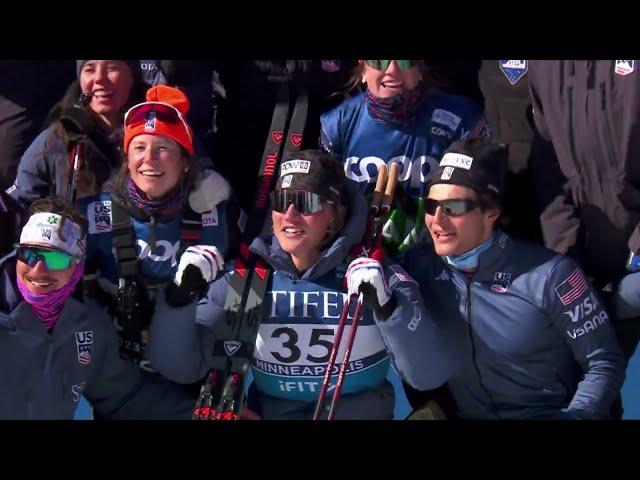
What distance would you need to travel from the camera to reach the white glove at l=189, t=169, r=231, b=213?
639 centimetres

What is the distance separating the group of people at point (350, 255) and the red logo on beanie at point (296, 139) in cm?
6

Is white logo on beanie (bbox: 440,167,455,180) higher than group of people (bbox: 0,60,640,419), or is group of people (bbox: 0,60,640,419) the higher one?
white logo on beanie (bbox: 440,167,455,180)

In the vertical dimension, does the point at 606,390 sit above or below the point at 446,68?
below

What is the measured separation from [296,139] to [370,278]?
3.89 ft

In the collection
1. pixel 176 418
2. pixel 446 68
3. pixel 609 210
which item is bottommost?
→ pixel 176 418

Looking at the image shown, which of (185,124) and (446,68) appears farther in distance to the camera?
(446,68)

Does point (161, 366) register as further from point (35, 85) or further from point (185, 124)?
point (35, 85)

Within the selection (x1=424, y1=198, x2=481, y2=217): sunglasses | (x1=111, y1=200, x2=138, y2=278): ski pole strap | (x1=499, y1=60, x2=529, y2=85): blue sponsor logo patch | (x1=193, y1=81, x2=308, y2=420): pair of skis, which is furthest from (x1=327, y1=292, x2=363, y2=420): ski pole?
(x1=499, y1=60, x2=529, y2=85): blue sponsor logo patch

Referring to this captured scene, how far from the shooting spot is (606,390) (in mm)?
6086

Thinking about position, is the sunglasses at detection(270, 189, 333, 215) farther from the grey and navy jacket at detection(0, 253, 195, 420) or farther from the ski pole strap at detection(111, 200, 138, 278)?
the grey and navy jacket at detection(0, 253, 195, 420)

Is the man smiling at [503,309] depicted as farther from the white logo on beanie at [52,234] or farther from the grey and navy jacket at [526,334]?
the white logo on beanie at [52,234]
